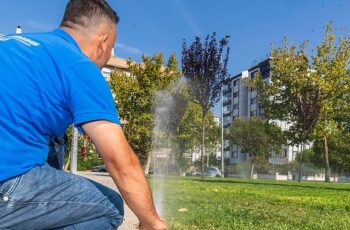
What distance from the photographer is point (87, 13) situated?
2264 millimetres

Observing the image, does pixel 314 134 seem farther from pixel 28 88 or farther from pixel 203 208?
pixel 28 88

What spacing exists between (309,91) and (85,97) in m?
29.8

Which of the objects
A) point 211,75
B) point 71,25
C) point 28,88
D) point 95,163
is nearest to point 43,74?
point 28,88

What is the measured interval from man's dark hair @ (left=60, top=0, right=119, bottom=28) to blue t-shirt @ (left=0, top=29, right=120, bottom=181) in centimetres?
28

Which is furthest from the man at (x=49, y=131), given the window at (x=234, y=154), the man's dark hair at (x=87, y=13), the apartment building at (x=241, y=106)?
the window at (x=234, y=154)

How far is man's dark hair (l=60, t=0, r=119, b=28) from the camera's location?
226cm

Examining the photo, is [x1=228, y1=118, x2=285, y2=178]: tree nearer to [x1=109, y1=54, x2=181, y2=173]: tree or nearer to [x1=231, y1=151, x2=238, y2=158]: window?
[x1=109, y1=54, x2=181, y2=173]: tree

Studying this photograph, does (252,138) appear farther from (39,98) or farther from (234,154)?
(39,98)

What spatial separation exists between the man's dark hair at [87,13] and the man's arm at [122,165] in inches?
22.5

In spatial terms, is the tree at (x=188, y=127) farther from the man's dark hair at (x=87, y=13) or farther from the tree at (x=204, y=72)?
the man's dark hair at (x=87, y=13)

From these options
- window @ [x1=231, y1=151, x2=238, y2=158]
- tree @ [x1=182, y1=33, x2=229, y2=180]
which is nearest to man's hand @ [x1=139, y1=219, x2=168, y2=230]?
tree @ [x1=182, y1=33, x2=229, y2=180]

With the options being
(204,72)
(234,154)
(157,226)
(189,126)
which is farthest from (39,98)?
(234,154)

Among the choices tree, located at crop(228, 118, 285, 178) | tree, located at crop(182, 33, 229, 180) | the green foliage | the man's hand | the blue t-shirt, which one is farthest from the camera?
tree, located at crop(228, 118, 285, 178)

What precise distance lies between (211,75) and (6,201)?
26.0 meters
